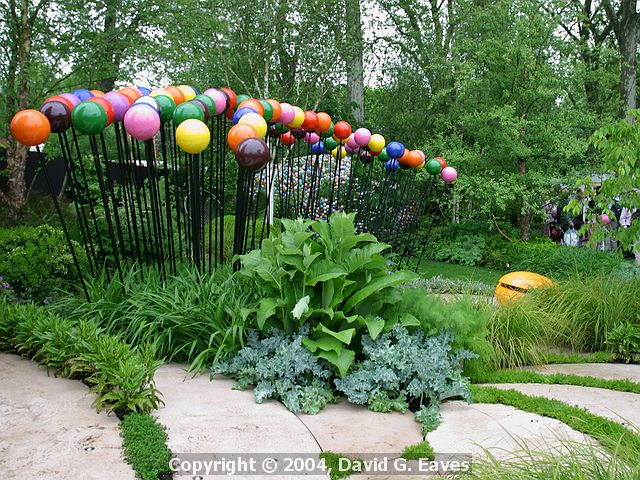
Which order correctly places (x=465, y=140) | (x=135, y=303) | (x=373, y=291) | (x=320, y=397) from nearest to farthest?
(x=320, y=397) → (x=373, y=291) → (x=135, y=303) → (x=465, y=140)

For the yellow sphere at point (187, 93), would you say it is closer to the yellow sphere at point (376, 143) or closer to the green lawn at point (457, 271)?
the yellow sphere at point (376, 143)

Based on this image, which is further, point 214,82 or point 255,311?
point 214,82

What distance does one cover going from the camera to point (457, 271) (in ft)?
34.7

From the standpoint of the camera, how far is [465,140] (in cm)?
1266

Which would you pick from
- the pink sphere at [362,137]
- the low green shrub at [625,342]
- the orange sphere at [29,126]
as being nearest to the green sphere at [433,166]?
the pink sphere at [362,137]

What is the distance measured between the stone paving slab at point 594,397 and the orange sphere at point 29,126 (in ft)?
12.0

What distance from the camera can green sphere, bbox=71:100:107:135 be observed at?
405 cm

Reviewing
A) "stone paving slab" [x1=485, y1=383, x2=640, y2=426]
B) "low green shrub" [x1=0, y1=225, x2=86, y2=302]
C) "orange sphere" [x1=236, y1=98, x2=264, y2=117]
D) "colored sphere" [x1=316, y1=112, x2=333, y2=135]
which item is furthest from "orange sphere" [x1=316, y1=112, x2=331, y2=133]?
"stone paving slab" [x1=485, y1=383, x2=640, y2=426]

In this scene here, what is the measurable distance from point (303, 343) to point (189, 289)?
119 cm

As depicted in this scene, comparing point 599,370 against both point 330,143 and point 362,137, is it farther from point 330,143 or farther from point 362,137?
point 330,143

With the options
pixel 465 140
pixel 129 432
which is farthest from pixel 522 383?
pixel 465 140

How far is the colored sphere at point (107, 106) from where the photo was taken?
416 cm

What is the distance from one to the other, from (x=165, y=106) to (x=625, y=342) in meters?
4.41

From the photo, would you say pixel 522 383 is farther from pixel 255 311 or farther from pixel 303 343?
pixel 255 311
